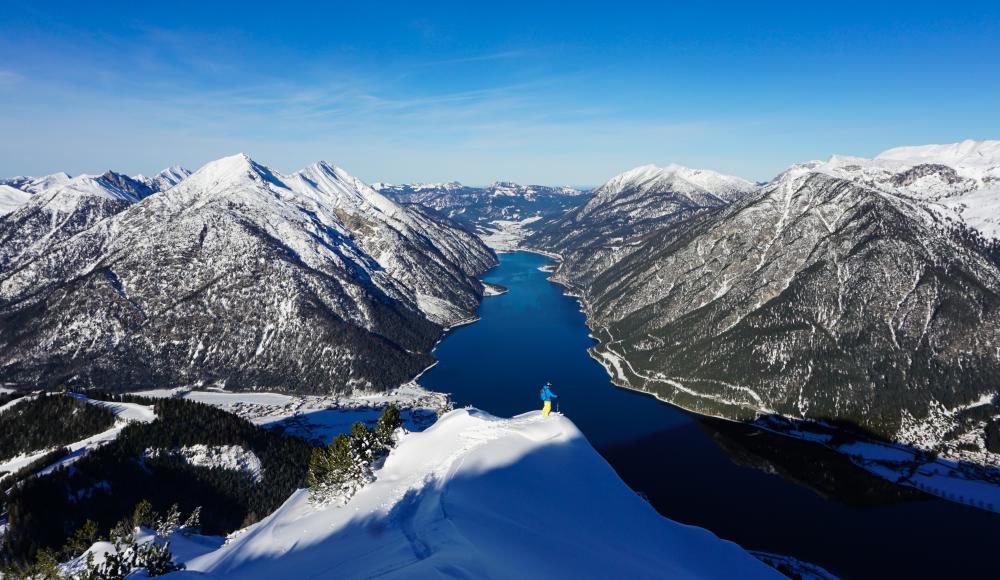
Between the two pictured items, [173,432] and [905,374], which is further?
[905,374]

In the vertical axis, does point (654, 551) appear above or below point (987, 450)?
above

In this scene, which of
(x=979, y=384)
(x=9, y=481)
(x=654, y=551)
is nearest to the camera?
(x=654, y=551)

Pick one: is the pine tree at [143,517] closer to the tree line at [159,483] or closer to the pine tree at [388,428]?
the tree line at [159,483]

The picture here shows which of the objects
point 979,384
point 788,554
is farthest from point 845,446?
point 788,554

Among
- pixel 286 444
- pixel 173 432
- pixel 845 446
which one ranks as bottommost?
pixel 845 446

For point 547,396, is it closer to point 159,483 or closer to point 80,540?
point 80,540

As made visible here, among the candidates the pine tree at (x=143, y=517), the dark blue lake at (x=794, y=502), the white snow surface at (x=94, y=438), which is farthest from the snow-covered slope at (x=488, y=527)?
the dark blue lake at (x=794, y=502)

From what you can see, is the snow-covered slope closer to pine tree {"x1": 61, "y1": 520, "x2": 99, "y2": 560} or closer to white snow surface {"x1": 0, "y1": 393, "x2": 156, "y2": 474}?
pine tree {"x1": 61, "y1": 520, "x2": 99, "y2": 560}

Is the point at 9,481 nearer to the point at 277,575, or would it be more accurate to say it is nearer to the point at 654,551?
the point at 277,575
